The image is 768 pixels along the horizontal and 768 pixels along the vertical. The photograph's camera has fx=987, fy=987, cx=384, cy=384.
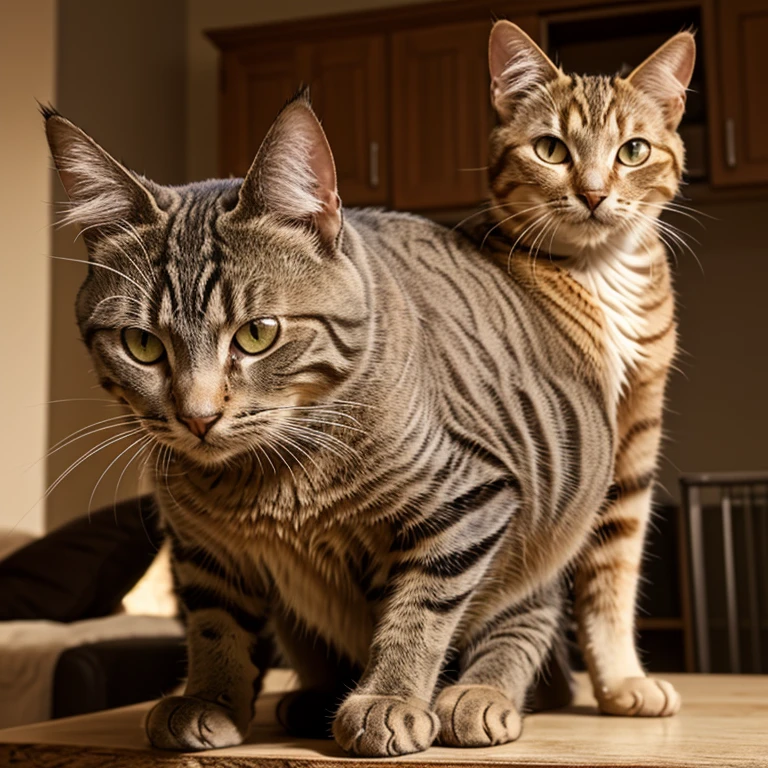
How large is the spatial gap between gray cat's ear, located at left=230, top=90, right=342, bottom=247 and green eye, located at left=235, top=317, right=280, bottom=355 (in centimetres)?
9

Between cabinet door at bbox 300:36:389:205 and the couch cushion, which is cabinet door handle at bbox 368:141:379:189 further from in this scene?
the couch cushion

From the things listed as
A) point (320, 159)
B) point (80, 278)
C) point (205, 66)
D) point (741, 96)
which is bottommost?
point (320, 159)

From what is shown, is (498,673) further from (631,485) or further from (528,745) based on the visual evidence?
(631,485)

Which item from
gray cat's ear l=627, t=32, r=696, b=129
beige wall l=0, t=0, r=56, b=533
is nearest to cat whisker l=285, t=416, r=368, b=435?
gray cat's ear l=627, t=32, r=696, b=129

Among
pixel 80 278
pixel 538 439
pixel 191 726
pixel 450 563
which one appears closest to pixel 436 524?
pixel 450 563

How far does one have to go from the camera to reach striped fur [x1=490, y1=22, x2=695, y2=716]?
909 mm

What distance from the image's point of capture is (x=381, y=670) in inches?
30.0

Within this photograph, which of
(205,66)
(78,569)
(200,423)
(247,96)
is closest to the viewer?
(200,423)

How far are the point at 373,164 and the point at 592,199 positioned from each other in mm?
2659

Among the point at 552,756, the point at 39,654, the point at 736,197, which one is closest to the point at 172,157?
the point at 736,197

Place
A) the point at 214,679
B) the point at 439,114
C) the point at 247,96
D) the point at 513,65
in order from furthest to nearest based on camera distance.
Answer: the point at 247,96, the point at 439,114, the point at 513,65, the point at 214,679

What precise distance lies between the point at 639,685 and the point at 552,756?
0.25 metres

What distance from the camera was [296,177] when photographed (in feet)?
2.44

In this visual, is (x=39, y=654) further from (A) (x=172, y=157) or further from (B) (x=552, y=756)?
(A) (x=172, y=157)
